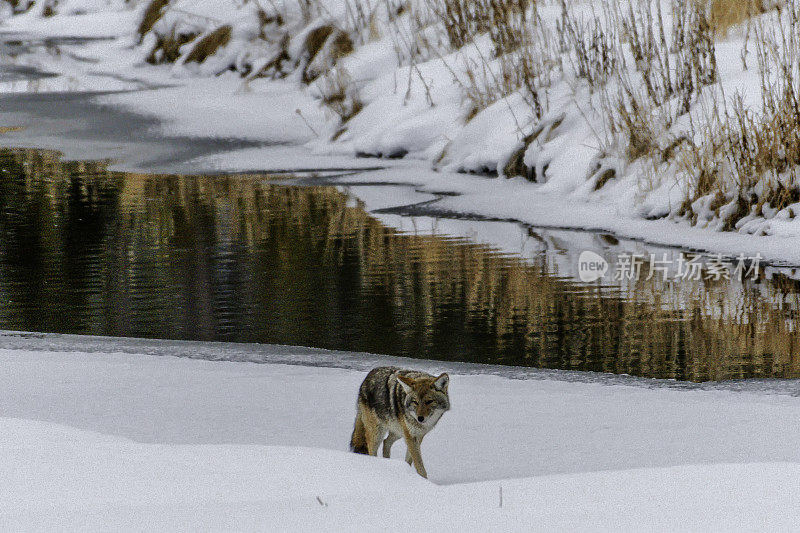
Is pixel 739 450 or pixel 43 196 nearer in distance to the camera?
pixel 739 450

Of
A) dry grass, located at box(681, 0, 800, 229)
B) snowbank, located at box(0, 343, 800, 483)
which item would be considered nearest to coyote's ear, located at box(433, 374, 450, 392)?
snowbank, located at box(0, 343, 800, 483)

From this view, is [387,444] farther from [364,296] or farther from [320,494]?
[364,296]

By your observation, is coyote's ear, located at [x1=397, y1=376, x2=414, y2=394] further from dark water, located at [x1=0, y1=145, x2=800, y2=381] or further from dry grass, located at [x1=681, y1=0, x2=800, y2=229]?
dry grass, located at [x1=681, y1=0, x2=800, y2=229]

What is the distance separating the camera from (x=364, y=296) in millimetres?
7316

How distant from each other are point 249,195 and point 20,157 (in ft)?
14.0

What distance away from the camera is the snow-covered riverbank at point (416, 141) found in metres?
9.52

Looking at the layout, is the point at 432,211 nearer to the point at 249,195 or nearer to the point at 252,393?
the point at 249,195

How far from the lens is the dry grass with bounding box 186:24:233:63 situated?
2277 centimetres

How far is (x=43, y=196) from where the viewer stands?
11758 mm

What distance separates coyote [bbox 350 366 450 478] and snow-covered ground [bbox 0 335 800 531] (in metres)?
0.19

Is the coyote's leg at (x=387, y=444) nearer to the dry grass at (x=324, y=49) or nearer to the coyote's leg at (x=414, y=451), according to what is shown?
the coyote's leg at (x=414, y=451)

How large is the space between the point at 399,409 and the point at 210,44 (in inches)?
782

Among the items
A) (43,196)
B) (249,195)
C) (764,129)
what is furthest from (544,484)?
(43,196)

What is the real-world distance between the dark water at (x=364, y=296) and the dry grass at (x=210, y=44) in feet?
41.5
